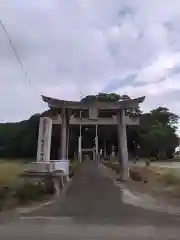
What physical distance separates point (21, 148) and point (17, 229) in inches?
3243

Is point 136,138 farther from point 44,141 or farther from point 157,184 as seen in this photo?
point 44,141

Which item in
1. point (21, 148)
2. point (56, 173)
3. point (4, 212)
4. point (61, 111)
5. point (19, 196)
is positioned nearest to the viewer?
point (4, 212)

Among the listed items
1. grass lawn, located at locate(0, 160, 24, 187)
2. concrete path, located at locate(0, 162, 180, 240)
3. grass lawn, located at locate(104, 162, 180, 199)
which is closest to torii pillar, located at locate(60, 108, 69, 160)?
grass lawn, located at locate(0, 160, 24, 187)

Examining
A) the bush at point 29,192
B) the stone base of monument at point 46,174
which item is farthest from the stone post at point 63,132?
the bush at point 29,192

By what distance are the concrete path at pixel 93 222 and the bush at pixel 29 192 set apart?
979 millimetres

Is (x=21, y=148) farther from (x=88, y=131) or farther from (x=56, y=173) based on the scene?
(x=56, y=173)

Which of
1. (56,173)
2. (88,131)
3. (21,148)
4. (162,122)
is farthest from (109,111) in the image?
(162,122)

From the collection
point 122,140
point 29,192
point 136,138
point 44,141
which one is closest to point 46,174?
point 29,192

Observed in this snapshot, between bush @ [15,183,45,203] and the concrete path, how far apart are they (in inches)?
38.5

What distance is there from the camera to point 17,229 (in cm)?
898

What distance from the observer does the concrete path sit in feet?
27.5

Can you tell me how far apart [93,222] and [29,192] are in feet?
17.2

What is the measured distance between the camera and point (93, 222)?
33.1 ft

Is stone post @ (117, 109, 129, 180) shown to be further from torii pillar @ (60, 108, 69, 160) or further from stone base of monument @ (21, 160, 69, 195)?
stone base of monument @ (21, 160, 69, 195)
